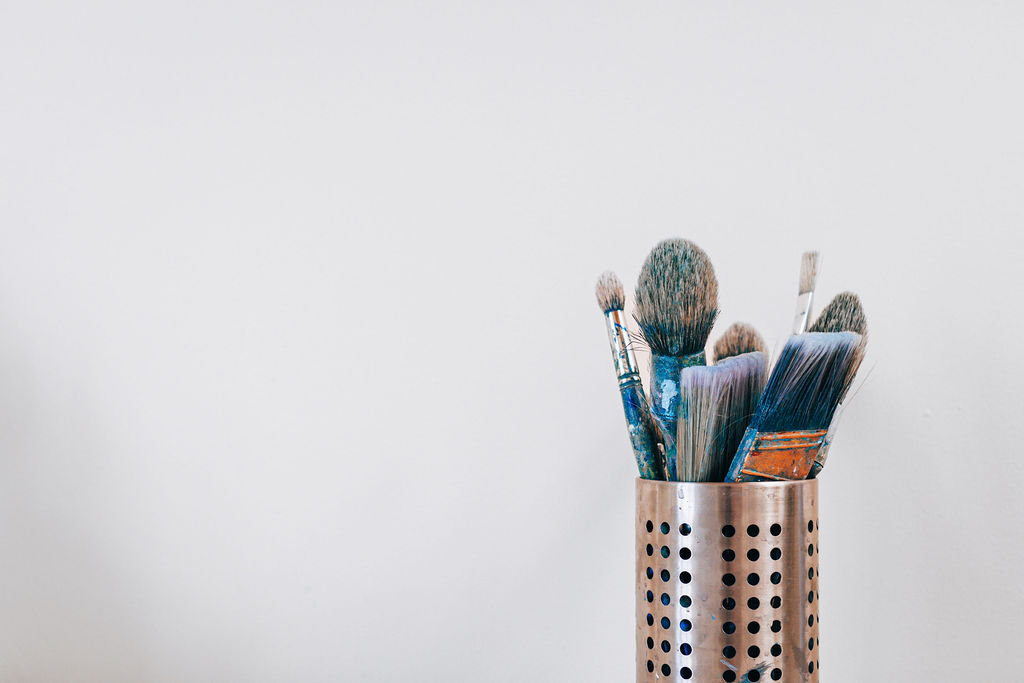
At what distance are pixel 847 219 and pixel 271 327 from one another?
1.84 feet

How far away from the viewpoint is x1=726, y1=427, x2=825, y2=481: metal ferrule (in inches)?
22.6

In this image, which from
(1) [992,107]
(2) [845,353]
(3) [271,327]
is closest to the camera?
(2) [845,353]

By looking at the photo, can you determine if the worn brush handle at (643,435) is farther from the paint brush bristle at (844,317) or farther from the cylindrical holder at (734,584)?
the paint brush bristle at (844,317)

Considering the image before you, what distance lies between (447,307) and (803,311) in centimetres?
34

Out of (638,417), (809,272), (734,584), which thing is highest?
(809,272)

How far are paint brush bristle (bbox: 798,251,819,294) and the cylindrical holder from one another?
0.15m

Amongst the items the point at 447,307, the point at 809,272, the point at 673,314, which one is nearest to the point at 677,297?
the point at 673,314

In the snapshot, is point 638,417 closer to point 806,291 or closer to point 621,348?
point 621,348

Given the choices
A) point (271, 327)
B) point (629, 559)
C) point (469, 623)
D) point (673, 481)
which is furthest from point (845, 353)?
point (271, 327)

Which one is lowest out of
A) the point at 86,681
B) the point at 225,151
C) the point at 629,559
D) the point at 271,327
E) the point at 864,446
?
the point at 86,681

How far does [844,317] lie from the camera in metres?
0.61

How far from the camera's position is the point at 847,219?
741mm

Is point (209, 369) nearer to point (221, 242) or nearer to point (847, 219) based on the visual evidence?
point (221, 242)

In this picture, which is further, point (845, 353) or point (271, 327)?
point (271, 327)
